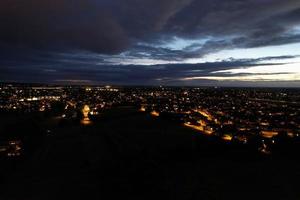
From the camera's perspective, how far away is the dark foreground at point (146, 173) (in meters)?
23.7

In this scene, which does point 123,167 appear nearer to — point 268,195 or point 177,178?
point 177,178

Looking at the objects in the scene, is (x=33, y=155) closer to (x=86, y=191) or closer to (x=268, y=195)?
(x=86, y=191)

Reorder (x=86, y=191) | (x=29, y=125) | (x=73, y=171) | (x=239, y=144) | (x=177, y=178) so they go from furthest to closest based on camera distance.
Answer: (x=29, y=125) → (x=239, y=144) → (x=73, y=171) → (x=177, y=178) → (x=86, y=191)

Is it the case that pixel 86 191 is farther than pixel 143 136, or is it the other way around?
pixel 143 136

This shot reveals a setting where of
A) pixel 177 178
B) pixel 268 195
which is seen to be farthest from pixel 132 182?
pixel 268 195

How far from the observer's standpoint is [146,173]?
23.0m

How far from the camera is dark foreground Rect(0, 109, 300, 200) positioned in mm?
23672

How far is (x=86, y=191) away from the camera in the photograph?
27.1 metres

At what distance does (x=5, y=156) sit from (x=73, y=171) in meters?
10.3

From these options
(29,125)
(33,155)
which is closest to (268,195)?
(33,155)

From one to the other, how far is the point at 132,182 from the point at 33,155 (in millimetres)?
Result: 21617

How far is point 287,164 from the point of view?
3728cm

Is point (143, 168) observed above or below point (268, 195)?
above

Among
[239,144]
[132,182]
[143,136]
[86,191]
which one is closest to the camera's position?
[132,182]
